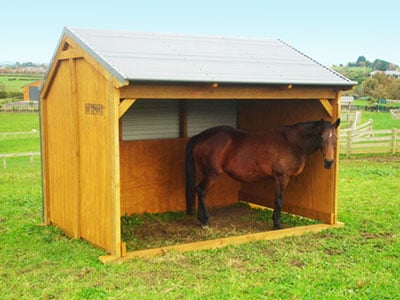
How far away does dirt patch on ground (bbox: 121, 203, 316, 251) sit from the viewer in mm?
8047

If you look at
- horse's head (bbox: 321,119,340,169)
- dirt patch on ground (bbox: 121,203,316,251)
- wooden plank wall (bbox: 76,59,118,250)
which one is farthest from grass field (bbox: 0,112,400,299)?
horse's head (bbox: 321,119,340,169)

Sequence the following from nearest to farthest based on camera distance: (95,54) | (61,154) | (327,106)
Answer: (95,54) → (61,154) → (327,106)

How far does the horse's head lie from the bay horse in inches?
9.1

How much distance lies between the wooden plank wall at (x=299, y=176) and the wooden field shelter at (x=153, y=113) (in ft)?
0.06

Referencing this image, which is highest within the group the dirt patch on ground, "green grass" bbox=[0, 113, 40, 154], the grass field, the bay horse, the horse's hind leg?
the bay horse

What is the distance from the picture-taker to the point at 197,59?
7852 mm

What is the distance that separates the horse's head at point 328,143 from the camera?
317 inches

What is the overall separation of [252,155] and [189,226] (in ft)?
5.24

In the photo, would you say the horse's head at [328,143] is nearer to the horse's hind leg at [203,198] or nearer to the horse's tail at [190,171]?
the horse's hind leg at [203,198]

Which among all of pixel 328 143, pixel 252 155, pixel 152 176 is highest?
pixel 328 143

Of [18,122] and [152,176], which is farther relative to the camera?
[18,122]

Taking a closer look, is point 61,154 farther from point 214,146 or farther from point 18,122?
point 18,122

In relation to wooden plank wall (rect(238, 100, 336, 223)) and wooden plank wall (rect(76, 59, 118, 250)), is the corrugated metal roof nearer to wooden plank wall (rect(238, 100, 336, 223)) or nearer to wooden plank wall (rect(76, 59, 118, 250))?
wooden plank wall (rect(76, 59, 118, 250))

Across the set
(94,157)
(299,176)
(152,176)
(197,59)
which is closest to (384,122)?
(299,176)
